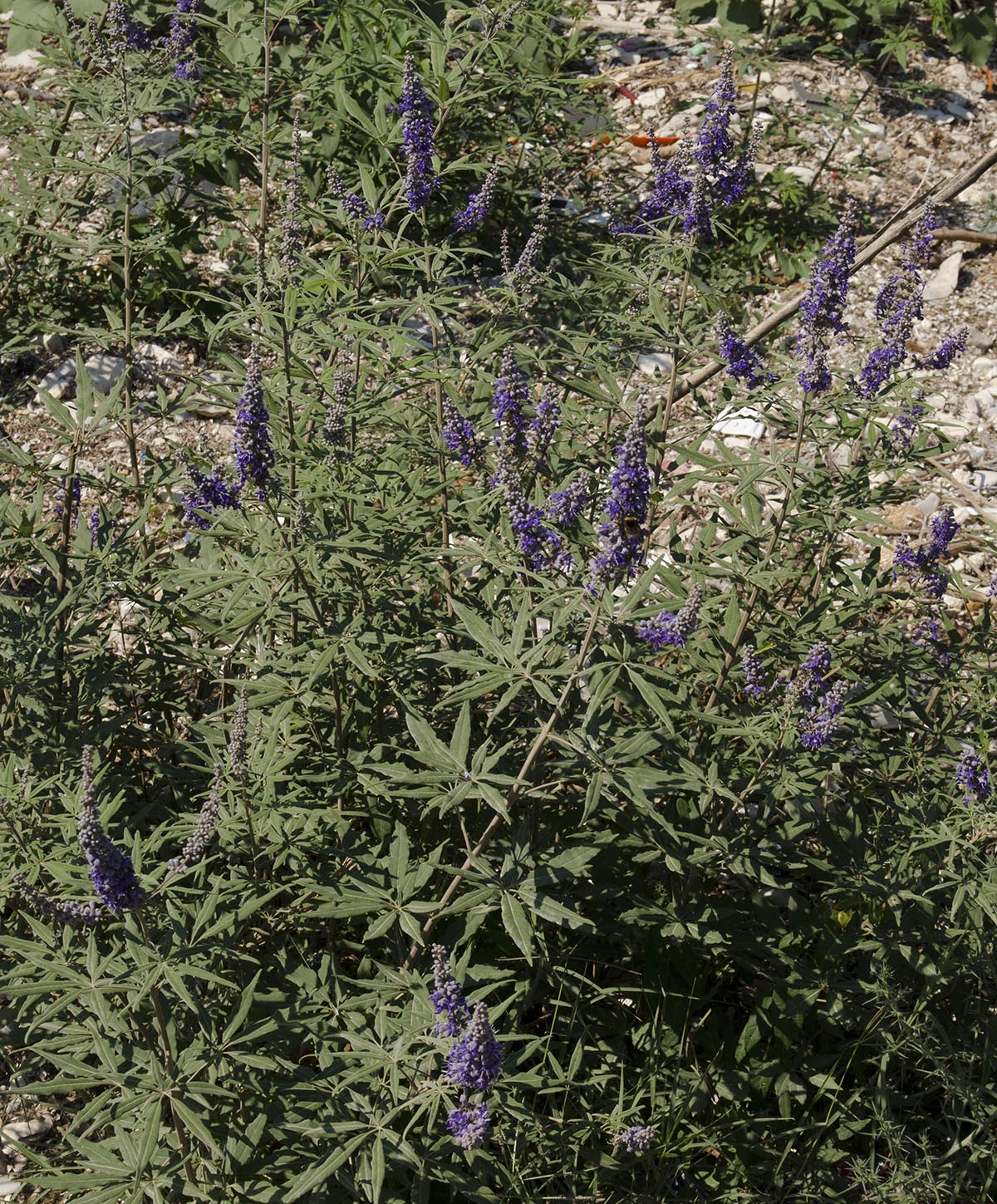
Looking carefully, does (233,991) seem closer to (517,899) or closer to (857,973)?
(517,899)

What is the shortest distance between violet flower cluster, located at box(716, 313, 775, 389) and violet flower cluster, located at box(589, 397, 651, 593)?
1307 millimetres

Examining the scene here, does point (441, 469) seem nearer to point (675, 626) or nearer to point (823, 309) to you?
point (675, 626)

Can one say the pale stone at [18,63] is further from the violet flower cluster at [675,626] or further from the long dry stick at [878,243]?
the violet flower cluster at [675,626]

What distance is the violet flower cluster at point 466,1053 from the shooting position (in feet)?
9.54

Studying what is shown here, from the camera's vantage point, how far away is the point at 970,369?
298 inches

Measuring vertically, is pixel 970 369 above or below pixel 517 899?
below

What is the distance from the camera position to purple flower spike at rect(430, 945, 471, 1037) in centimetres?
298

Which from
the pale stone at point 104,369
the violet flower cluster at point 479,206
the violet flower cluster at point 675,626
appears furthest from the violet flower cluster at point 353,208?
the pale stone at point 104,369

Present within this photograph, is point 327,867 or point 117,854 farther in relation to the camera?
point 327,867

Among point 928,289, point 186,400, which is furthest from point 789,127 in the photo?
point 186,400

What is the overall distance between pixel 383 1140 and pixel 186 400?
2.96m

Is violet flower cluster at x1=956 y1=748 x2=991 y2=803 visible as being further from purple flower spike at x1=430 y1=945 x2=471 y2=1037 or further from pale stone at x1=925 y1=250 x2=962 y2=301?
pale stone at x1=925 y1=250 x2=962 y2=301

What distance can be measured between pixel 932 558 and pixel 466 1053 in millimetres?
2844

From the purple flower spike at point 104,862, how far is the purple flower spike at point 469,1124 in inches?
39.3
